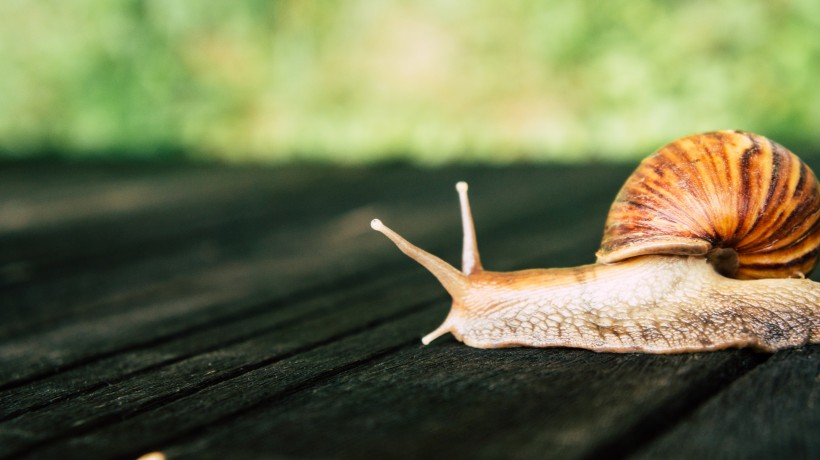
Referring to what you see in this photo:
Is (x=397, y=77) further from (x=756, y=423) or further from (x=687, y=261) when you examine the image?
(x=756, y=423)

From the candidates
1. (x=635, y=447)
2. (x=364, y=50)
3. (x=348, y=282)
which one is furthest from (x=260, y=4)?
(x=635, y=447)

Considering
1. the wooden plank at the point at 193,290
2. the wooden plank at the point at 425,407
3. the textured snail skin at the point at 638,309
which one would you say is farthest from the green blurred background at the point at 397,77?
the wooden plank at the point at 425,407

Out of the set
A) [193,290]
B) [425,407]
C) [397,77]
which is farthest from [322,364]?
[397,77]

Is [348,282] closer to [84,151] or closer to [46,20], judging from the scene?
[84,151]

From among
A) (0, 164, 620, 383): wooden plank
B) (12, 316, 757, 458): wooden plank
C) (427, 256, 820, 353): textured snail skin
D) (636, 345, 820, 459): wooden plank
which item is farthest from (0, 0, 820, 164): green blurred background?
(636, 345, 820, 459): wooden plank

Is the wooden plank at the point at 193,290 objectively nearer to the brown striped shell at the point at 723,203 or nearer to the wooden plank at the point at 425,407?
the wooden plank at the point at 425,407
